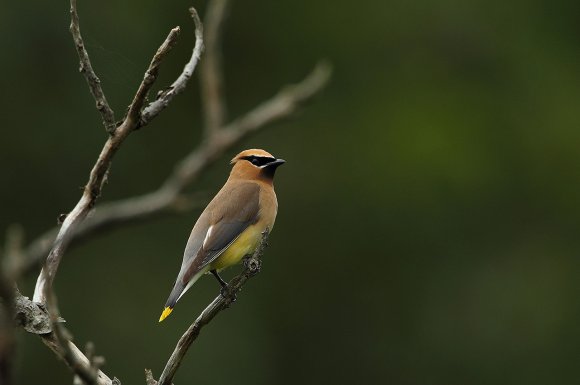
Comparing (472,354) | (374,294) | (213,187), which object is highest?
(213,187)

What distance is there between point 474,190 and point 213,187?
3.91 metres

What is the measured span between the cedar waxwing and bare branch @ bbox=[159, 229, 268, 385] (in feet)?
2.21

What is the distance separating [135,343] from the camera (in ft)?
43.7

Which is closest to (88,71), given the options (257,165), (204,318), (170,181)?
(170,181)

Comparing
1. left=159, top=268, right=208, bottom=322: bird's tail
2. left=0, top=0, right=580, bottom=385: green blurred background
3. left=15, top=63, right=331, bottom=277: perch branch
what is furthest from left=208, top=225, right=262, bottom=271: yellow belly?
left=0, top=0, right=580, bottom=385: green blurred background

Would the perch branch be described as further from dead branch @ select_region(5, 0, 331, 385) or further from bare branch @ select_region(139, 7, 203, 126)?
bare branch @ select_region(139, 7, 203, 126)

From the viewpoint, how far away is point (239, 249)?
18.2ft

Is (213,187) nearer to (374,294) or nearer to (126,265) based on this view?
(126,265)

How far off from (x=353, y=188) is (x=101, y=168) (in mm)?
11162

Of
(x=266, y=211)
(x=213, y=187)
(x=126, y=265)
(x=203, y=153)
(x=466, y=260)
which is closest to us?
(x=203, y=153)

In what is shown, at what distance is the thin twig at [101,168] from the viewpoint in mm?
3828

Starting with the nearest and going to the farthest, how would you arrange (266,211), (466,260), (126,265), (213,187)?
(266,211)
(213,187)
(126,265)
(466,260)

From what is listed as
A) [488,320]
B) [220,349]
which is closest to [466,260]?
[488,320]

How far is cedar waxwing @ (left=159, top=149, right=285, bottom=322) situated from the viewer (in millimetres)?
5320
